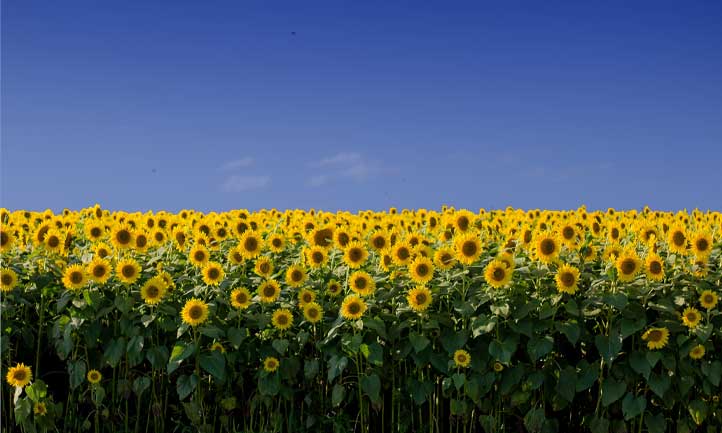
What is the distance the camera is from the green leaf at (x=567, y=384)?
19.4ft

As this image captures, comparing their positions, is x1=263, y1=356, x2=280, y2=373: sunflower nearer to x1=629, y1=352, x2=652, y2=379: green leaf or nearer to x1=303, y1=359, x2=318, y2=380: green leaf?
x1=303, y1=359, x2=318, y2=380: green leaf

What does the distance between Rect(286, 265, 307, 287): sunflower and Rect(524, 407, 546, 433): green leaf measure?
2.05 meters

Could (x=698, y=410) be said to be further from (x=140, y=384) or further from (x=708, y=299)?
(x=140, y=384)

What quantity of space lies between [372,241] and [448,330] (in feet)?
3.75

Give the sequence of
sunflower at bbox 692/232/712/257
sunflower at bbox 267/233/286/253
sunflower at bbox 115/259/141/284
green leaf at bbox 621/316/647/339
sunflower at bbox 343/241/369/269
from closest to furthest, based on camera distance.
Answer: green leaf at bbox 621/316/647/339 < sunflower at bbox 115/259/141/284 < sunflower at bbox 343/241/369/269 < sunflower at bbox 692/232/712/257 < sunflower at bbox 267/233/286/253

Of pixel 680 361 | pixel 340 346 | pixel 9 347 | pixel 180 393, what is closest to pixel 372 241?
pixel 340 346

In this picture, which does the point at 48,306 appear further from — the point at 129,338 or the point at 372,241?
the point at 372,241

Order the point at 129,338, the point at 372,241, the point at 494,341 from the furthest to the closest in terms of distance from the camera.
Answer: the point at 372,241, the point at 129,338, the point at 494,341

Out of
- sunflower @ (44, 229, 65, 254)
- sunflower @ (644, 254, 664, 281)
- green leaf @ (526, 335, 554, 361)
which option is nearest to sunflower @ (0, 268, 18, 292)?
sunflower @ (44, 229, 65, 254)

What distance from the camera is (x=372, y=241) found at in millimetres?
6715

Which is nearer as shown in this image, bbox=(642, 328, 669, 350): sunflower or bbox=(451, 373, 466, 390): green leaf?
bbox=(451, 373, 466, 390): green leaf

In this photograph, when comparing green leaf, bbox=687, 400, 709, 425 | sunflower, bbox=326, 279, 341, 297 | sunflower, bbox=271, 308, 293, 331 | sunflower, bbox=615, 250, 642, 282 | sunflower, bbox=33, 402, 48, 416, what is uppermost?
sunflower, bbox=615, 250, 642, 282

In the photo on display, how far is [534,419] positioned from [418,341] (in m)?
1.12

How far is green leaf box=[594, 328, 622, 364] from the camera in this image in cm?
580
